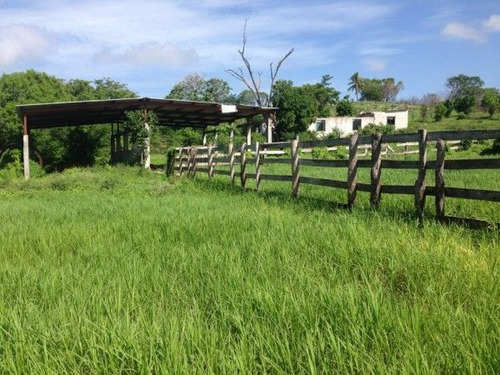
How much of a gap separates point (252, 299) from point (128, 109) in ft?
85.1

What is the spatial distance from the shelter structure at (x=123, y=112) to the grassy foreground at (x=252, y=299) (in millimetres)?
18828

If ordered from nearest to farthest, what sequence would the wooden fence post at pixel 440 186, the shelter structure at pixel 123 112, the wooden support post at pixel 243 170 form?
1. the wooden fence post at pixel 440 186
2. the wooden support post at pixel 243 170
3. the shelter structure at pixel 123 112

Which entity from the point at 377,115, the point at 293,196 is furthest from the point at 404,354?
the point at 377,115

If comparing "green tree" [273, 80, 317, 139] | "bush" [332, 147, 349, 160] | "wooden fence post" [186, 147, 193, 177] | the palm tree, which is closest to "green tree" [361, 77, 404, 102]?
the palm tree

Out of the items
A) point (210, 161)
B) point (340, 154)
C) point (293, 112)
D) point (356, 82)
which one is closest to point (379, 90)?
point (356, 82)

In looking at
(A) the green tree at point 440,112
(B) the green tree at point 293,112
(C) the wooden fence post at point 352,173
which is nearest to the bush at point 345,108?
(A) the green tree at point 440,112

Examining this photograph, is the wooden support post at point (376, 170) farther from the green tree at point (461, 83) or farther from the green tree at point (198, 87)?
the green tree at point (461, 83)

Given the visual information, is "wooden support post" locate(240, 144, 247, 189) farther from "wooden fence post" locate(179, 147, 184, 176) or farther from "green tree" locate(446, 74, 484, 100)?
"green tree" locate(446, 74, 484, 100)

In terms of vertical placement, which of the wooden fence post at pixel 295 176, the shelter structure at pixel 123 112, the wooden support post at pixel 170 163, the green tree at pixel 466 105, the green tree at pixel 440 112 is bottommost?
the wooden support post at pixel 170 163

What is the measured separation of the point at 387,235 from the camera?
17.1 feet

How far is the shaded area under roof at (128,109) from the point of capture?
24375 millimetres

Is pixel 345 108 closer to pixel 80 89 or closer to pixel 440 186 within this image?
pixel 80 89

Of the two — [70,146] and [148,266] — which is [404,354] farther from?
[70,146]

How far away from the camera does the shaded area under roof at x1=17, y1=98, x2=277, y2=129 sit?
2438cm
